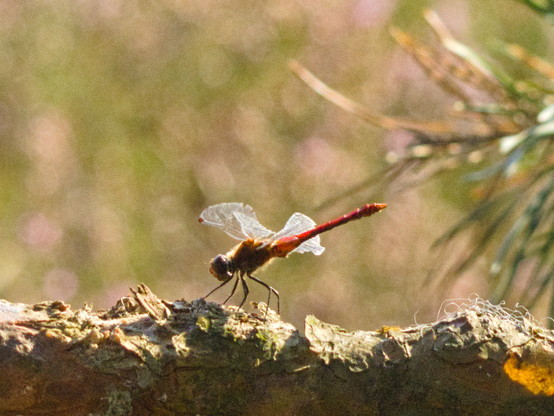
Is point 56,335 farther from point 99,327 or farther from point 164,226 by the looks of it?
point 164,226

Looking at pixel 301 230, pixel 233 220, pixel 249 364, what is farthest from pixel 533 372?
pixel 233 220

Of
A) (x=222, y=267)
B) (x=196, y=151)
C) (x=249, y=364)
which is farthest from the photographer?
(x=196, y=151)

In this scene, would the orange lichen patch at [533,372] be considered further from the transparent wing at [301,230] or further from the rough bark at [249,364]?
the transparent wing at [301,230]

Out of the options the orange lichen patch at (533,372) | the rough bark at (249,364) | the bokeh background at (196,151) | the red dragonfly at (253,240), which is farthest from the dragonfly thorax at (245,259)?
the bokeh background at (196,151)

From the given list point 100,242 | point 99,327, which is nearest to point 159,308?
point 99,327

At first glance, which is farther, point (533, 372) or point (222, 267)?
point (222, 267)

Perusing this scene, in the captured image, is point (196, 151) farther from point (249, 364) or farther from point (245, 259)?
point (249, 364)

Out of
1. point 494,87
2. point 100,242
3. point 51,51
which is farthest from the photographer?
point 51,51
